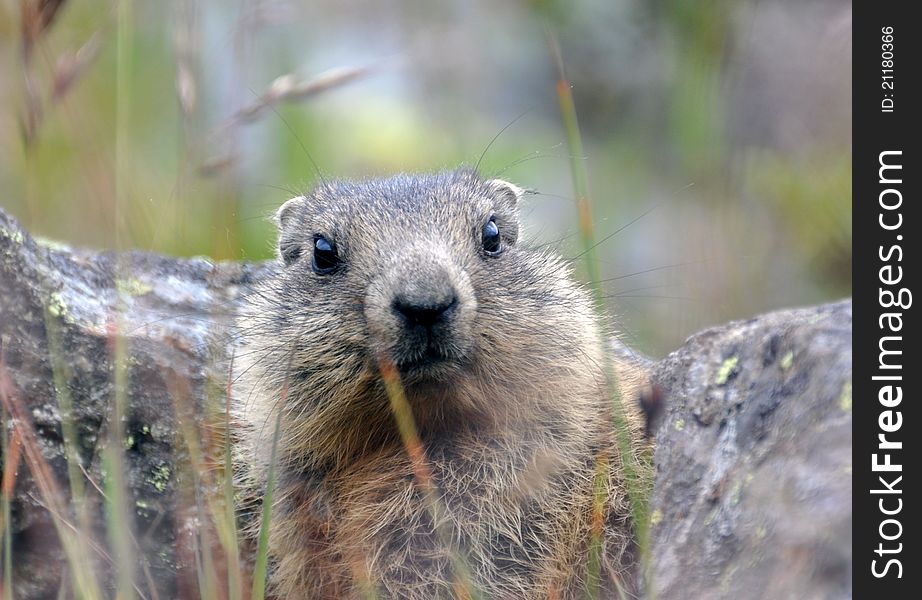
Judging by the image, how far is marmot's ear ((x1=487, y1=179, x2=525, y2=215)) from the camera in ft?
17.8

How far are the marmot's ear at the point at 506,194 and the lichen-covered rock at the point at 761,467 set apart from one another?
67.3 inches

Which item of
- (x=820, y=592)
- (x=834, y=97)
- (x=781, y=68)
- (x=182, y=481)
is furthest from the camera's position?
(x=781, y=68)

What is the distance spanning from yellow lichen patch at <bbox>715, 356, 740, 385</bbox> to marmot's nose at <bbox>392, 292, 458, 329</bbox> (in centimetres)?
106

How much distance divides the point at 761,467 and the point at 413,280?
147 centimetres

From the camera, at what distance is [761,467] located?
331 cm

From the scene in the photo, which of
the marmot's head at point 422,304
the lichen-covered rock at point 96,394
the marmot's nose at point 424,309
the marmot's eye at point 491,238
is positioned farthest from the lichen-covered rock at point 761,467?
the lichen-covered rock at point 96,394

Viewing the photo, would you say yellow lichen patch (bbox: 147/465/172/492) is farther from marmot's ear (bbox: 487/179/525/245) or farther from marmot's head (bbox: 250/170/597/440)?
marmot's ear (bbox: 487/179/525/245)

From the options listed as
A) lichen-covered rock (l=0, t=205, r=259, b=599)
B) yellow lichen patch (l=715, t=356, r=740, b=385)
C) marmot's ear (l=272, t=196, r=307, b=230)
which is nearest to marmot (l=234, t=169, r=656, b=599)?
lichen-covered rock (l=0, t=205, r=259, b=599)

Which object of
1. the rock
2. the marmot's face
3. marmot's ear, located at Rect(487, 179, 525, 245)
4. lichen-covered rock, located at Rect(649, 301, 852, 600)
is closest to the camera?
lichen-covered rock, located at Rect(649, 301, 852, 600)

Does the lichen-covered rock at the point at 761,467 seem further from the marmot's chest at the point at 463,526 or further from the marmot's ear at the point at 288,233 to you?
the marmot's ear at the point at 288,233
